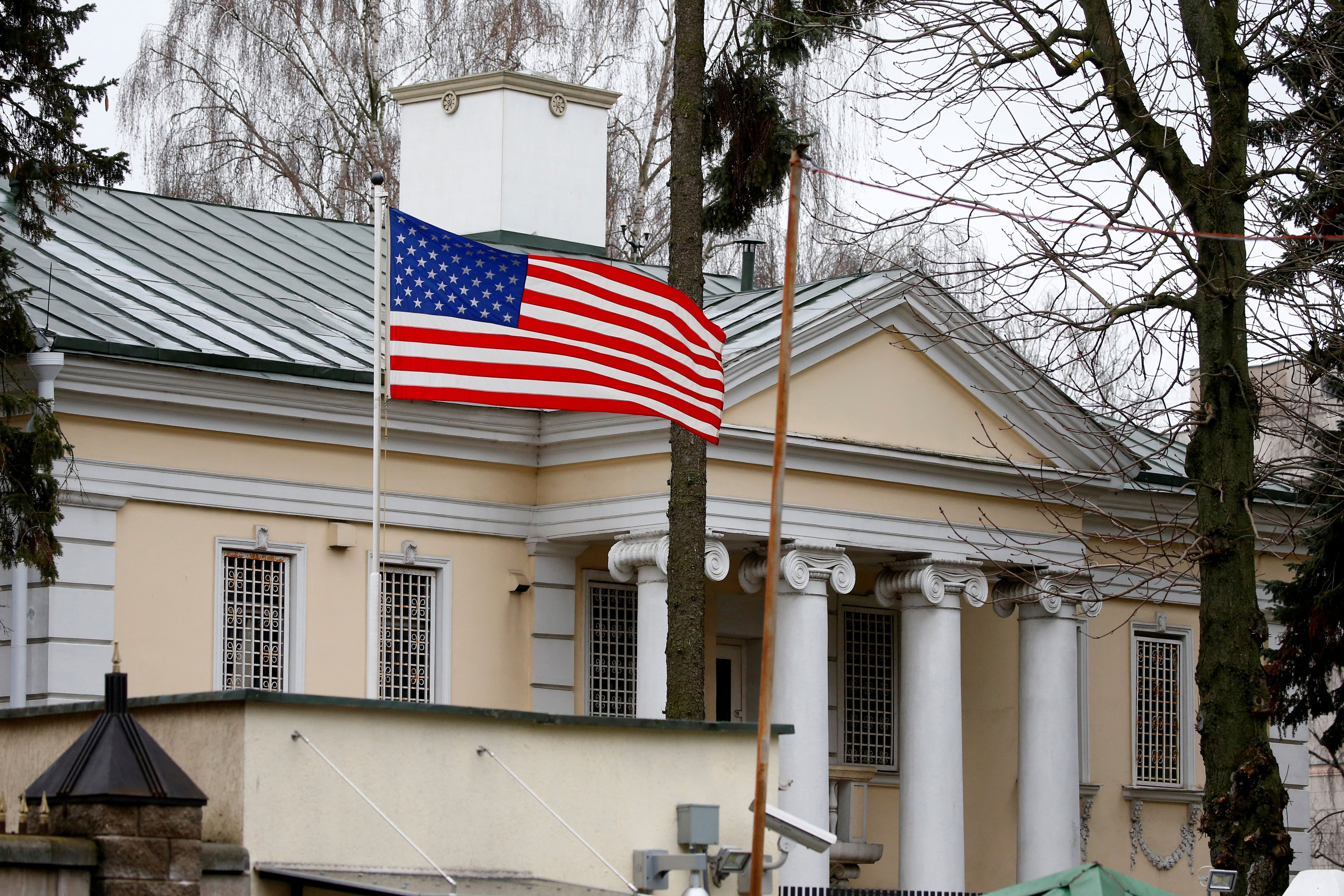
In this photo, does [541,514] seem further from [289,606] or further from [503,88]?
[503,88]

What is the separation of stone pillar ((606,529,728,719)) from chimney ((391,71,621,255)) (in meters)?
5.50

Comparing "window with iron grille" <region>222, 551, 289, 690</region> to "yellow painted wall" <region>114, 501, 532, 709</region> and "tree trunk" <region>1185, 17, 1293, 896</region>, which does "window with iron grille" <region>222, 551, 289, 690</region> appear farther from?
"tree trunk" <region>1185, 17, 1293, 896</region>

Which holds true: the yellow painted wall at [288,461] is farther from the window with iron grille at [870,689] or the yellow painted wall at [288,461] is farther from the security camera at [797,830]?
the security camera at [797,830]

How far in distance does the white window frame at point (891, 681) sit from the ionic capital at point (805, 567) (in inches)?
112

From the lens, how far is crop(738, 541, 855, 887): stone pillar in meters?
19.5

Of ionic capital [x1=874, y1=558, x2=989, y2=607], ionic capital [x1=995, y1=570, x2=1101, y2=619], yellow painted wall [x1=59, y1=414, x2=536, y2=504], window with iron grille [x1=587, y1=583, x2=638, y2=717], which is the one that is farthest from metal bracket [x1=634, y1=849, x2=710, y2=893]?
ionic capital [x1=995, y1=570, x2=1101, y2=619]

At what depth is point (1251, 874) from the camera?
659 inches

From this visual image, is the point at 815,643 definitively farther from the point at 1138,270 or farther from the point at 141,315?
the point at 141,315

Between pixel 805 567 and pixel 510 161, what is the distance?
688 cm

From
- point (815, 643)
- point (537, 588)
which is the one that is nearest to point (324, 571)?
point (537, 588)

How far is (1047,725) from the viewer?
72.8 ft

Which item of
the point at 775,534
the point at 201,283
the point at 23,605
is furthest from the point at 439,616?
the point at 775,534

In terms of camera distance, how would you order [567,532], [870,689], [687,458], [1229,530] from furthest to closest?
[870,689] < [567,532] < [687,458] < [1229,530]

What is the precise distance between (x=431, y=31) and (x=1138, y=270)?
20.4m
